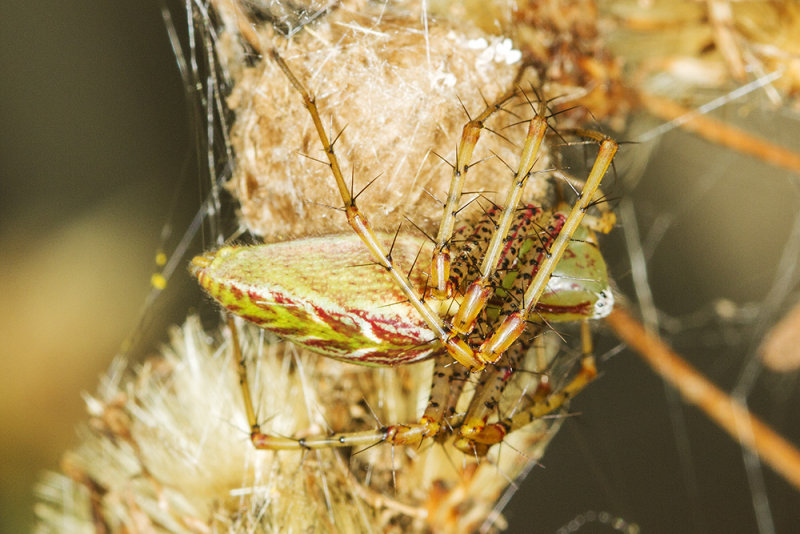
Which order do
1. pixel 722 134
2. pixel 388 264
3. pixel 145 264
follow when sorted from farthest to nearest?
pixel 145 264, pixel 722 134, pixel 388 264

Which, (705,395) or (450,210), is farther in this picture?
(705,395)

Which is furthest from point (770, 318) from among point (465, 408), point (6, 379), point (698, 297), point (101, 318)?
point (6, 379)

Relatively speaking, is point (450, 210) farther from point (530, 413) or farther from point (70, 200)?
point (70, 200)

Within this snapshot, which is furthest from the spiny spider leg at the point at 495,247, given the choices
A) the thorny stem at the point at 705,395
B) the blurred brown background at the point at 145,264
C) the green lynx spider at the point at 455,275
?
the blurred brown background at the point at 145,264

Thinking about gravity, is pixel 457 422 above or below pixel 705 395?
above

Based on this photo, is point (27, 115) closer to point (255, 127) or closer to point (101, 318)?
point (101, 318)

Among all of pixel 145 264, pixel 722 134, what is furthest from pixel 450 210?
pixel 145 264

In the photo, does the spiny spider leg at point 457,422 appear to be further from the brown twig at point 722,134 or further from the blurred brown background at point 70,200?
the blurred brown background at point 70,200

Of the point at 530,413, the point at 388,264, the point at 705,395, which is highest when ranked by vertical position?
the point at 388,264
